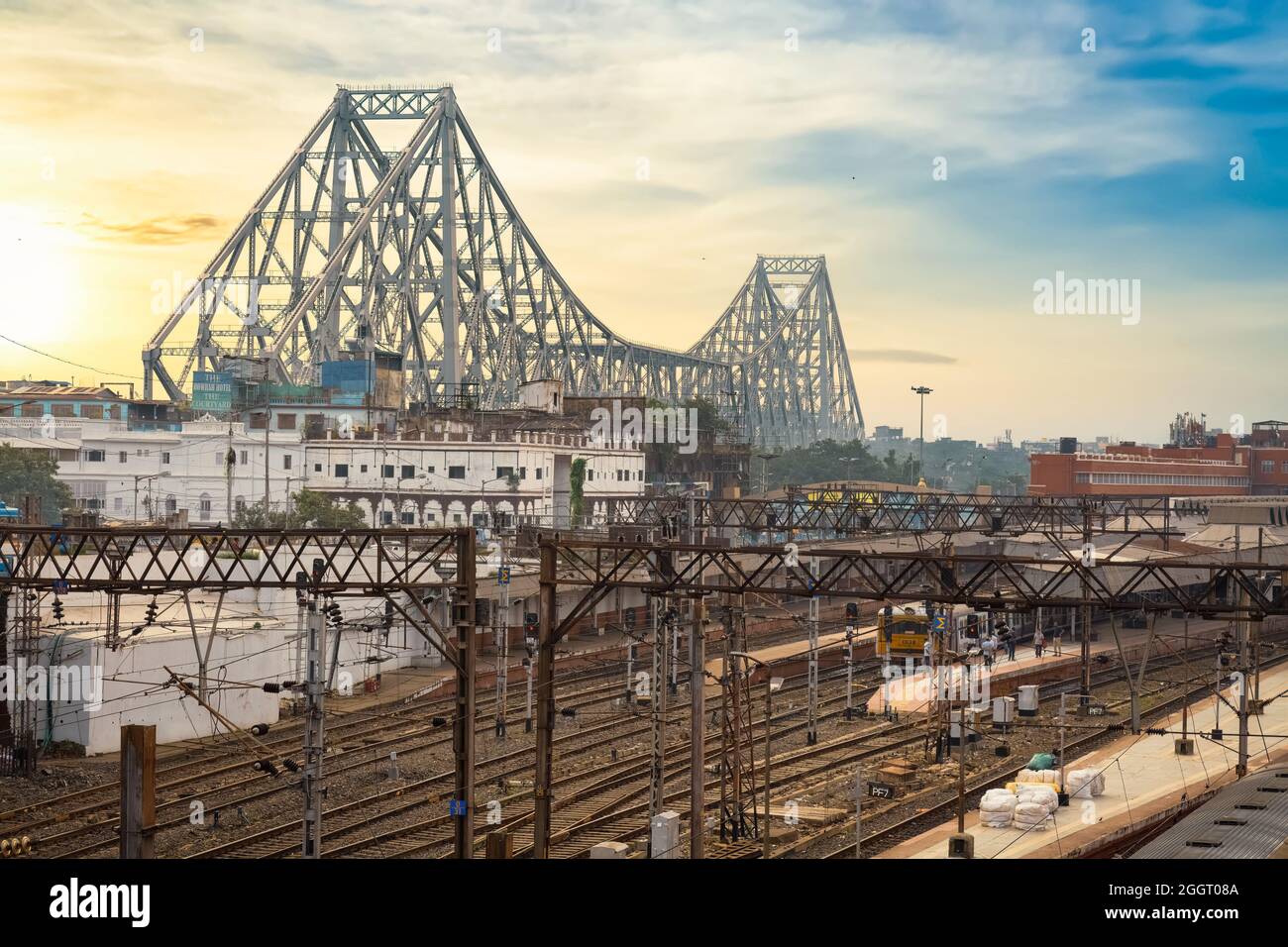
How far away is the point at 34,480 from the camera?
62.3 m

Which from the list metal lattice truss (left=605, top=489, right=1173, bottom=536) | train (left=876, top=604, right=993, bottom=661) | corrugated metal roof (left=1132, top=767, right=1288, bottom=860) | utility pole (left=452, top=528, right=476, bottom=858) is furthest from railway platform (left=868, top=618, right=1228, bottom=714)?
utility pole (left=452, top=528, right=476, bottom=858)

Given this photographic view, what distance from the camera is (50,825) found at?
23.4m

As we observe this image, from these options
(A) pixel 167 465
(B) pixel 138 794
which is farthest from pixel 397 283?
(B) pixel 138 794

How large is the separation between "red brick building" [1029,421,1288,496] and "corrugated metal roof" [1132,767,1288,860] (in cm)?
7558

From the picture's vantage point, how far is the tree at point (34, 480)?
61.8 metres

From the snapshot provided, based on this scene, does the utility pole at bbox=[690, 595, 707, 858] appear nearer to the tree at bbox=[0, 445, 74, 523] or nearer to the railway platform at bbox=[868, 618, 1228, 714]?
the railway platform at bbox=[868, 618, 1228, 714]

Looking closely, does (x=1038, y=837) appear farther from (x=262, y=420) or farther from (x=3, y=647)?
(x=262, y=420)

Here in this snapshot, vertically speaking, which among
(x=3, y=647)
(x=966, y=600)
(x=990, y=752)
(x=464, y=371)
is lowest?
(x=990, y=752)

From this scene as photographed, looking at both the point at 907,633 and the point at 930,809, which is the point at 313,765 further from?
the point at 907,633

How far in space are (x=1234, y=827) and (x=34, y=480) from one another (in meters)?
56.3

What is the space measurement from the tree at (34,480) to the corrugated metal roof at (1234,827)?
2070 inches
